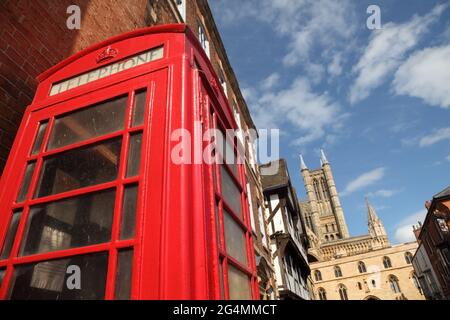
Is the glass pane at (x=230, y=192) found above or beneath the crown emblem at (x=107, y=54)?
beneath

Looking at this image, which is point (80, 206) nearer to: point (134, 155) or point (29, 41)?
point (134, 155)

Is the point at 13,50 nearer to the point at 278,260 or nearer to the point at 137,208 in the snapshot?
the point at 137,208

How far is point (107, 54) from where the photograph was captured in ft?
8.57

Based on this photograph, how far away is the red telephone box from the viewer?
152 cm

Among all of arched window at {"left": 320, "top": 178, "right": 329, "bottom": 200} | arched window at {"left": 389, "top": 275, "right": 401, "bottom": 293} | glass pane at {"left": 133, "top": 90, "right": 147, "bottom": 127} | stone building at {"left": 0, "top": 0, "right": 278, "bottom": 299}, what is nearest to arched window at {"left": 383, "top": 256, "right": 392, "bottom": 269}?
arched window at {"left": 389, "top": 275, "right": 401, "bottom": 293}

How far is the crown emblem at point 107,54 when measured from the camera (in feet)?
8.47

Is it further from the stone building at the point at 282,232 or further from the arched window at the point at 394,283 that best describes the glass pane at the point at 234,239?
the arched window at the point at 394,283

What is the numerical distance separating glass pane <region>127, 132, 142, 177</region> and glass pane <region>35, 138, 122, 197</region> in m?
0.09

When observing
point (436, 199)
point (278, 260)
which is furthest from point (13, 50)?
point (436, 199)

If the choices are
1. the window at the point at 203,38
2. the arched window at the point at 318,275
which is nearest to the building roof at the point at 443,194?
the window at the point at 203,38

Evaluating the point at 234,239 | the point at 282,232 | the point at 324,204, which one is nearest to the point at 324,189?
the point at 324,204

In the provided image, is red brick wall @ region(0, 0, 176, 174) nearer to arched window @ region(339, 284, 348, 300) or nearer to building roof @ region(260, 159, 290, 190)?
building roof @ region(260, 159, 290, 190)

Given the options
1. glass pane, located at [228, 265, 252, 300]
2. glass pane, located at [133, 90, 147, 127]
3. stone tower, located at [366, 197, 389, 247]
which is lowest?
glass pane, located at [228, 265, 252, 300]

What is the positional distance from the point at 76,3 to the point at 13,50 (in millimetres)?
1554
